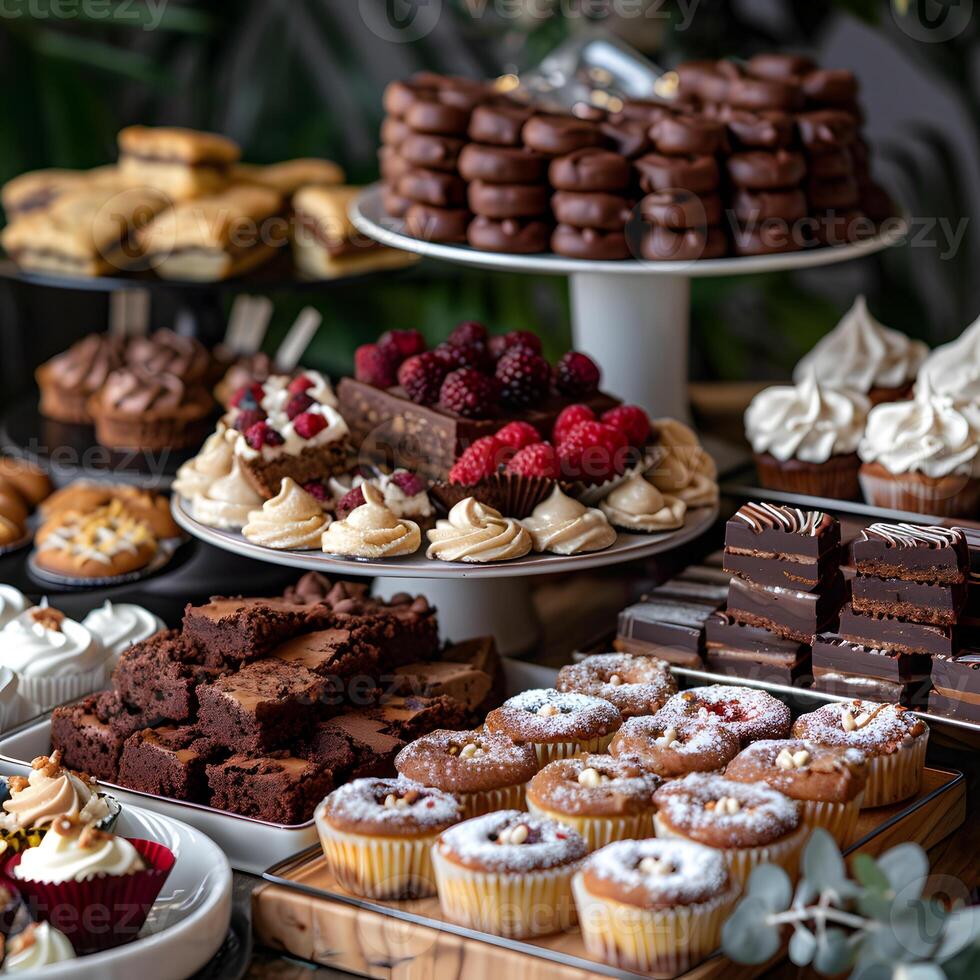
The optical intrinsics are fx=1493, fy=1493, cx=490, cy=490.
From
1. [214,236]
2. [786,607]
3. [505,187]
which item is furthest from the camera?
[214,236]

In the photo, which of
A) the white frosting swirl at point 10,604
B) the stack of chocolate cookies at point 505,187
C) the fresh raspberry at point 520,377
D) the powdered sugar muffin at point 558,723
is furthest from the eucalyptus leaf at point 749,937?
the stack of chocolate cookies at point 505,187

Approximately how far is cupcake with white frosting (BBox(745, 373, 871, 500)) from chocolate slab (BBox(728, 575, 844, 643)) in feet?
1.90

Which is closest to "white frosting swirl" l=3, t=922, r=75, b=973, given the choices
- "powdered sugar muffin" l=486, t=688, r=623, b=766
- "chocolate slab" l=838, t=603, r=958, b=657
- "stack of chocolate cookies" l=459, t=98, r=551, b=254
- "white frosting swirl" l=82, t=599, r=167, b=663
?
"powdered sugar muffin" l=486, t=688, r=623, b=766

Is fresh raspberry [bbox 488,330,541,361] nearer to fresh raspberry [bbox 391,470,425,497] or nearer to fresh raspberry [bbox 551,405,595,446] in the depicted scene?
fresh raspberry [bbox 551,405,595,446]

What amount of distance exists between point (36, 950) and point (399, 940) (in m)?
0.40

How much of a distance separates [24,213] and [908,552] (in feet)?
8.57

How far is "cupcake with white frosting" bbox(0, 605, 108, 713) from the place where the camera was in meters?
2.29

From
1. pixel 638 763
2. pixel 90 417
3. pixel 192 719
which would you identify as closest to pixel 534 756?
pixel 638 763

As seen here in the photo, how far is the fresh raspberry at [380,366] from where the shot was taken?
2.61m

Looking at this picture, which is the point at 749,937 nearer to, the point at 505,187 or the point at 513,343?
the point at 513,343

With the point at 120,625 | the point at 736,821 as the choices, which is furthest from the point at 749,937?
the point at 120,625

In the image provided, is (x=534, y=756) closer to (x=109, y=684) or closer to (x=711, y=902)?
(x=711, y=902)

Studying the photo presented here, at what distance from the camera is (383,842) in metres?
1.73

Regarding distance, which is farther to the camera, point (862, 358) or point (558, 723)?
point (862, 358)
